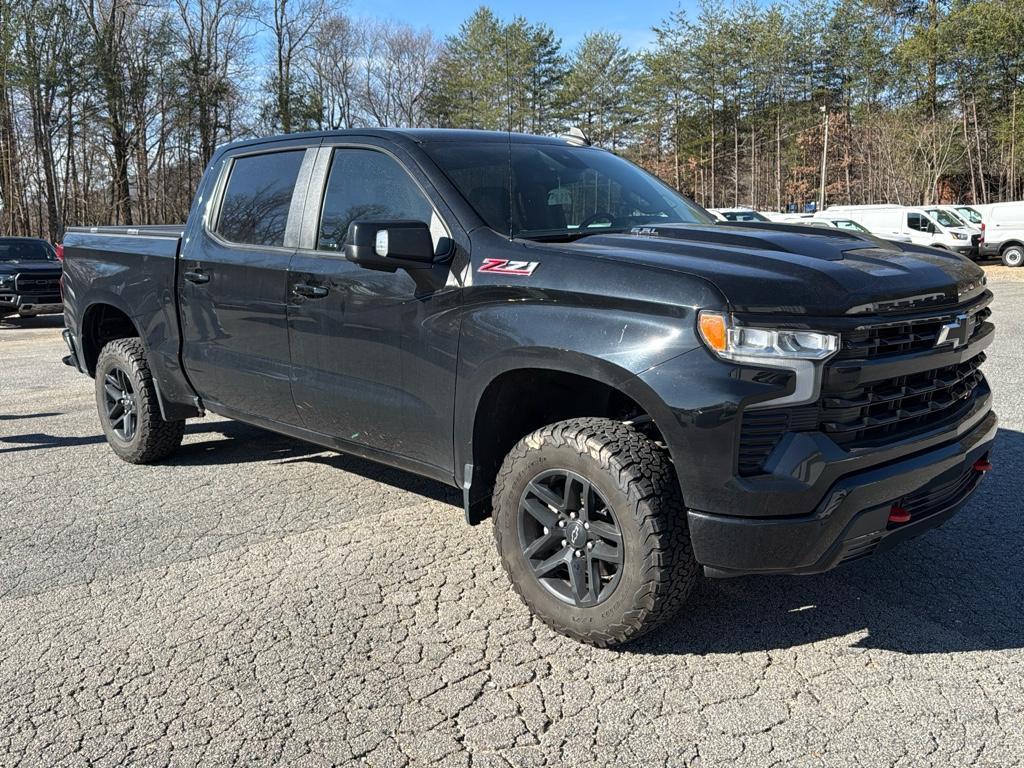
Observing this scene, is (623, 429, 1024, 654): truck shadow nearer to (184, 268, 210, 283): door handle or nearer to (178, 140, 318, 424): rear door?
(178, 140, 318, 424): rear door

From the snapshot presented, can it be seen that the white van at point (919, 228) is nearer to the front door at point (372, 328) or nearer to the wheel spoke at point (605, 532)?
the front door at point (372, 328)

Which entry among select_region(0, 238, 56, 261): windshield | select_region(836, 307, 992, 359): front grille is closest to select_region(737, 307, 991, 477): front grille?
select_region(836, 307, 992, 359): front grille

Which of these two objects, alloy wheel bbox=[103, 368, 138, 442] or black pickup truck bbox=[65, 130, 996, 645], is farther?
alloy wheel bbox=[103, 368, 138, 442]

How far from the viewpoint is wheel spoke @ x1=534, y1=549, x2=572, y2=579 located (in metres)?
3.17

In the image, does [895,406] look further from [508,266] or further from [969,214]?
[969,214]

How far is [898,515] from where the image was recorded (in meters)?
2.93

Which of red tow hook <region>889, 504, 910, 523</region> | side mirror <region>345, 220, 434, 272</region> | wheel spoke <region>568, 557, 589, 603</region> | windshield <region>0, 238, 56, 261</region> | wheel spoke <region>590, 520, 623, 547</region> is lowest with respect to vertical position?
wheel spoke <region>568, 557, 589, 603</region>

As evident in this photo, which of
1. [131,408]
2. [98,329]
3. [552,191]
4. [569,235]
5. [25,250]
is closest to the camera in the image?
[569,235]

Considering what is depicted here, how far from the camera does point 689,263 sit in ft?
9.60

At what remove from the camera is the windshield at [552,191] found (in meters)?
3.65

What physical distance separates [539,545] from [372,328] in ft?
3.99

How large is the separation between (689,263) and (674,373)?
43cm

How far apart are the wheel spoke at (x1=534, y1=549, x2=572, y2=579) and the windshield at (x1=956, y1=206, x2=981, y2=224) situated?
1217 inches

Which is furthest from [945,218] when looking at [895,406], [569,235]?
[895,406]
